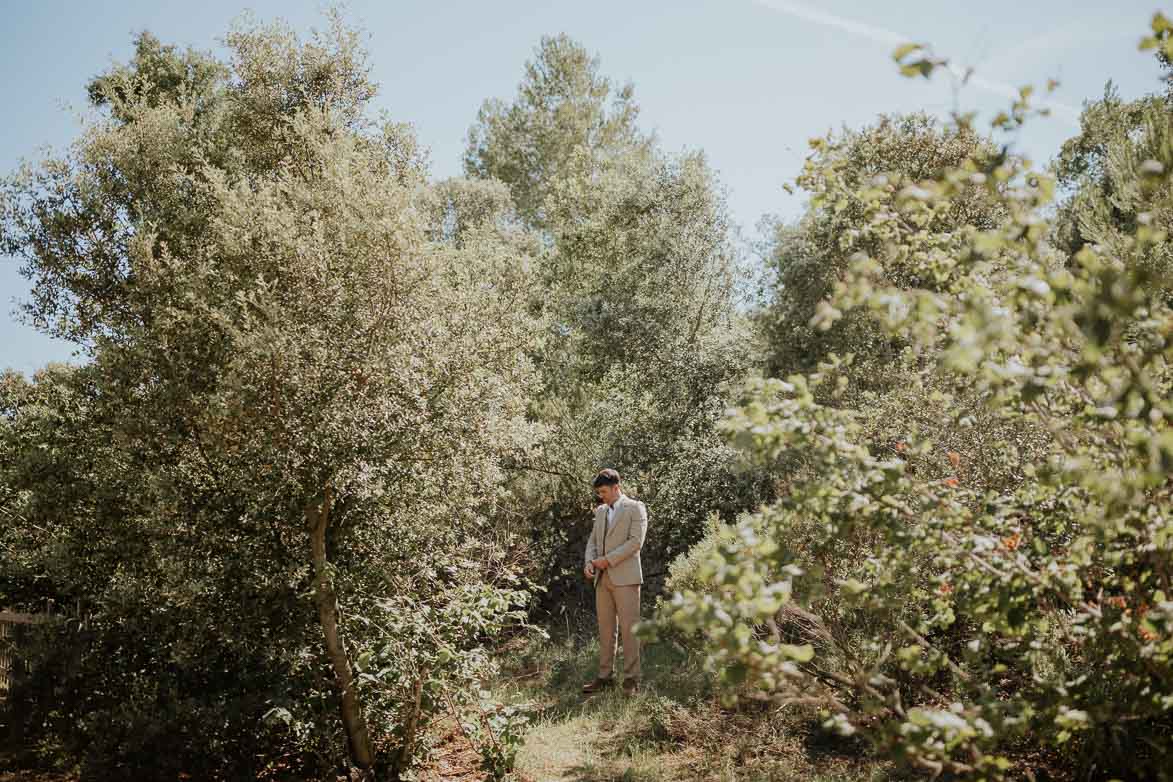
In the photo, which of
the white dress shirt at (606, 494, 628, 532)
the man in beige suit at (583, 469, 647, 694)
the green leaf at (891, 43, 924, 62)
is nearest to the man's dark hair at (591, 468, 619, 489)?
the man in beige suit at (583, 469, 647, 694)

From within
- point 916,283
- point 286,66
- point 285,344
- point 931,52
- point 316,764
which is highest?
point 286,66

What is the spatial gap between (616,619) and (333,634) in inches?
132

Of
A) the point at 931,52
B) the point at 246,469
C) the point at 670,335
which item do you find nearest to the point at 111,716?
the point at 246,469

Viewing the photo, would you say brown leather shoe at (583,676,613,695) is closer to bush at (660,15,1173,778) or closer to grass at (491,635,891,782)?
grass at (491,635,891,782)

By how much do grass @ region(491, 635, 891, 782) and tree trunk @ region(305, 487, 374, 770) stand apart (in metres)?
1.20

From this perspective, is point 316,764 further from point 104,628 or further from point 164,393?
point 164,393

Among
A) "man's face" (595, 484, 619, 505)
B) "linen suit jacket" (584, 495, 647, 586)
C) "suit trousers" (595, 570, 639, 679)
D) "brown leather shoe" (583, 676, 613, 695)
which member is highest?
"man's face" (595, 484, 619, 505)

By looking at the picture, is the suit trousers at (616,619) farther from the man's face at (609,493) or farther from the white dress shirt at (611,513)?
the man's face at (609,493)

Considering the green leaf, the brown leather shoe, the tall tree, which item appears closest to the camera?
the green leaf

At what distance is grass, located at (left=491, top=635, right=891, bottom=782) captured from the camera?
5.39 meters

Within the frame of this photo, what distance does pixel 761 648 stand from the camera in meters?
2.68

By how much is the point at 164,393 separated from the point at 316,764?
3.01 m

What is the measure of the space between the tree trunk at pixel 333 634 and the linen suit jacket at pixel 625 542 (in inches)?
109

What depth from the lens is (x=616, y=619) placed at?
7.87 metres
